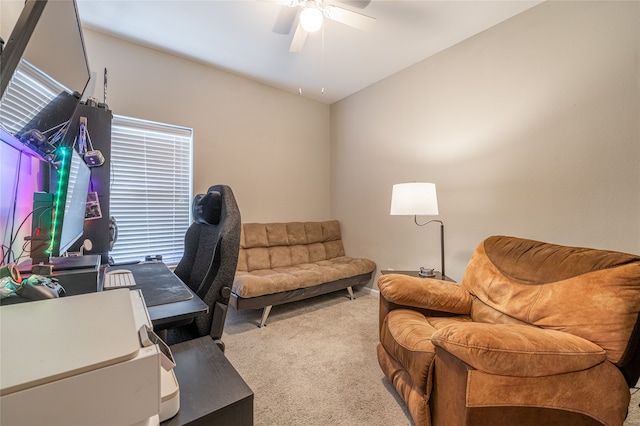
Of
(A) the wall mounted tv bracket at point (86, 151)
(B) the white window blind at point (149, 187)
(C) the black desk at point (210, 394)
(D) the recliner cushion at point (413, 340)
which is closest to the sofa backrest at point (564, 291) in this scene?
(D) the recliner cushion at point (413, 340)

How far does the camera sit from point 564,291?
1.18 meters

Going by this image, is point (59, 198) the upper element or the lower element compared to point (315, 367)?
upper

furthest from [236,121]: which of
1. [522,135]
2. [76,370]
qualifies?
[76,370]

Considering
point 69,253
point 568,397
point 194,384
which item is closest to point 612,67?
point 568,397

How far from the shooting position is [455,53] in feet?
8.09

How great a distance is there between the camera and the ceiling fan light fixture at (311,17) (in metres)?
1.60

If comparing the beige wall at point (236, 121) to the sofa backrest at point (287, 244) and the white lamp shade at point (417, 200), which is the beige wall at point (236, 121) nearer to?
the sofa backrest at point (287, 244)

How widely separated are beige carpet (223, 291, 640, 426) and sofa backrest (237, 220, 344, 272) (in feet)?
1.78

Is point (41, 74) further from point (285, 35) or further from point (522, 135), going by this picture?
point (522, 135)

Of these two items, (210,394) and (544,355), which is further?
(544,355)

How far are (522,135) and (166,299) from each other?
104 inches

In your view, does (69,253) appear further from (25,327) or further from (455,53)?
(455,53)

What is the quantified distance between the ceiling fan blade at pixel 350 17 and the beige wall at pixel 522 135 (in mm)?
1184

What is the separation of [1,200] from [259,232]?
213 cm
